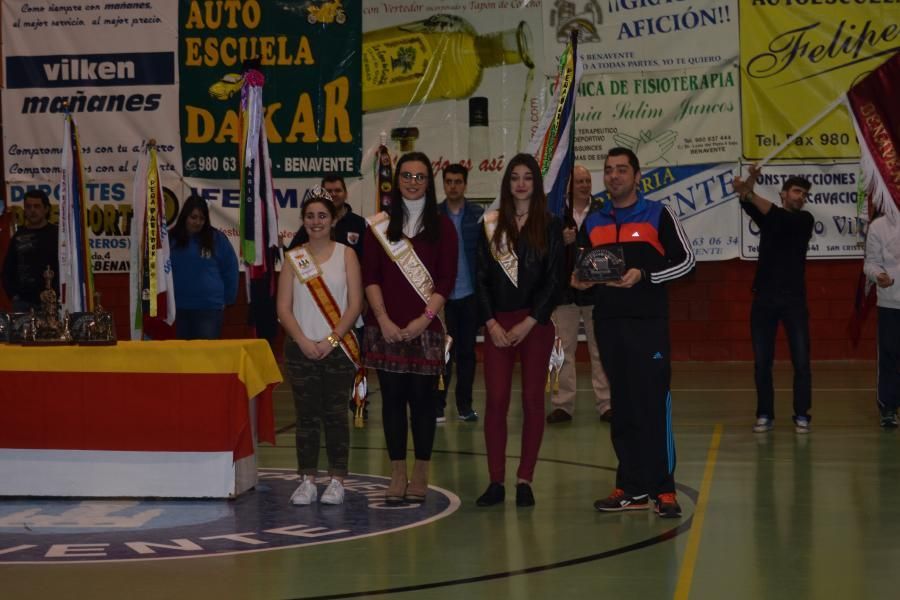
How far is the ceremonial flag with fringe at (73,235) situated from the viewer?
8500mm

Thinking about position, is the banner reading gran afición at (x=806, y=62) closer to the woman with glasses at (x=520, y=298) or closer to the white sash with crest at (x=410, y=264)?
the woman with glasses at (x=520, y=298)

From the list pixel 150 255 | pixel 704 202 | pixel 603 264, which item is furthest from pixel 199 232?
pixel 704 202

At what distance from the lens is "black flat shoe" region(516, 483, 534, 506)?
6434 millimetres

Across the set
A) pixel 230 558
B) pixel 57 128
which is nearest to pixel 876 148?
pixel 230 558

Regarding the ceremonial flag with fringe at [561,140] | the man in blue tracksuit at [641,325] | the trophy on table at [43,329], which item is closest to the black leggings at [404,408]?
the man in blue tracksuit at [641,325]

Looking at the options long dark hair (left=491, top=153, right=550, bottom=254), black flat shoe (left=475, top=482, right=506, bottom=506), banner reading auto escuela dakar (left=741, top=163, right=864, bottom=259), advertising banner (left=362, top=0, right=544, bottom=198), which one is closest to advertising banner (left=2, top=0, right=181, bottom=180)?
advertising banner (left=362, top=0, right=544, bottom=198)

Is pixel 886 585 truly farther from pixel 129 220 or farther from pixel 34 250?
pixel 129 220

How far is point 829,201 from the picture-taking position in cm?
1307

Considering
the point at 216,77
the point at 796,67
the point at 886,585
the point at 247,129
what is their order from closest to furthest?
the point at 886,585 → the point at 247,129 → the point at 796,67 → the point at 216,77

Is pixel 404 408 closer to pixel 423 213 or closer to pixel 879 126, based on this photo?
pixel 423 213

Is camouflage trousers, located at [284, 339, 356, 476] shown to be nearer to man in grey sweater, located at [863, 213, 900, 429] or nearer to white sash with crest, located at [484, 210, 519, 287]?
white sash with crest, located at [484, 210, 519, 287]

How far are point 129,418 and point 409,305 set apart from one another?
1484 millimetres

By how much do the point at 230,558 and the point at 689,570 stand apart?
5.75 ft

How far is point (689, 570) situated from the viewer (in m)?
5.06
